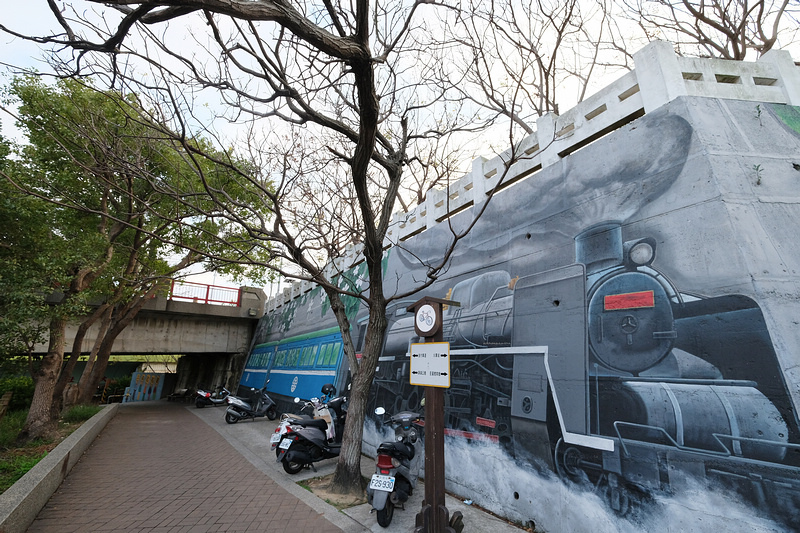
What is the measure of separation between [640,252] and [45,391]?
1181 cm

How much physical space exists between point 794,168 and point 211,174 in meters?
12.6

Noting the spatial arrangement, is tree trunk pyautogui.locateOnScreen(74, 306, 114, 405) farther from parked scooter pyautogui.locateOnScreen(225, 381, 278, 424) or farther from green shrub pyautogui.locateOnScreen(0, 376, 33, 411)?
parked scooter pyautogui.locateOnScreen(225, 381, 278, 424)

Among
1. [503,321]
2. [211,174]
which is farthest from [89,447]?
[503,321]

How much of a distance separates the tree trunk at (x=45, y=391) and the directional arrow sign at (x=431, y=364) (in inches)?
352

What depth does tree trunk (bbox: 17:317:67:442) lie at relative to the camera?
8.13 m

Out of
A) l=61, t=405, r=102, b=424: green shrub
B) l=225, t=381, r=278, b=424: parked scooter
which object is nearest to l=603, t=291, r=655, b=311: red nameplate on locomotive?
l=225, t=381, r=278, b=424: parked scooter

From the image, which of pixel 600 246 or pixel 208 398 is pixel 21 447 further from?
pixel 600 246

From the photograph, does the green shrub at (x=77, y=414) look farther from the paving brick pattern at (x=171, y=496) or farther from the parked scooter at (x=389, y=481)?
the parked scooter at (x=389, y=481)

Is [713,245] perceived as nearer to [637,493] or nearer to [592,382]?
[592,382]

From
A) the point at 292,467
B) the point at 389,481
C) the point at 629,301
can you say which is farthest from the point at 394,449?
the point at 629,301

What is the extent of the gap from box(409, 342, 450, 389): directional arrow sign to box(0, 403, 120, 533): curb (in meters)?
4.05

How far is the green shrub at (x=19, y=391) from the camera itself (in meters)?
15.1

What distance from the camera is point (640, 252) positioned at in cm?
390

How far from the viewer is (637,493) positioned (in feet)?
11.2
